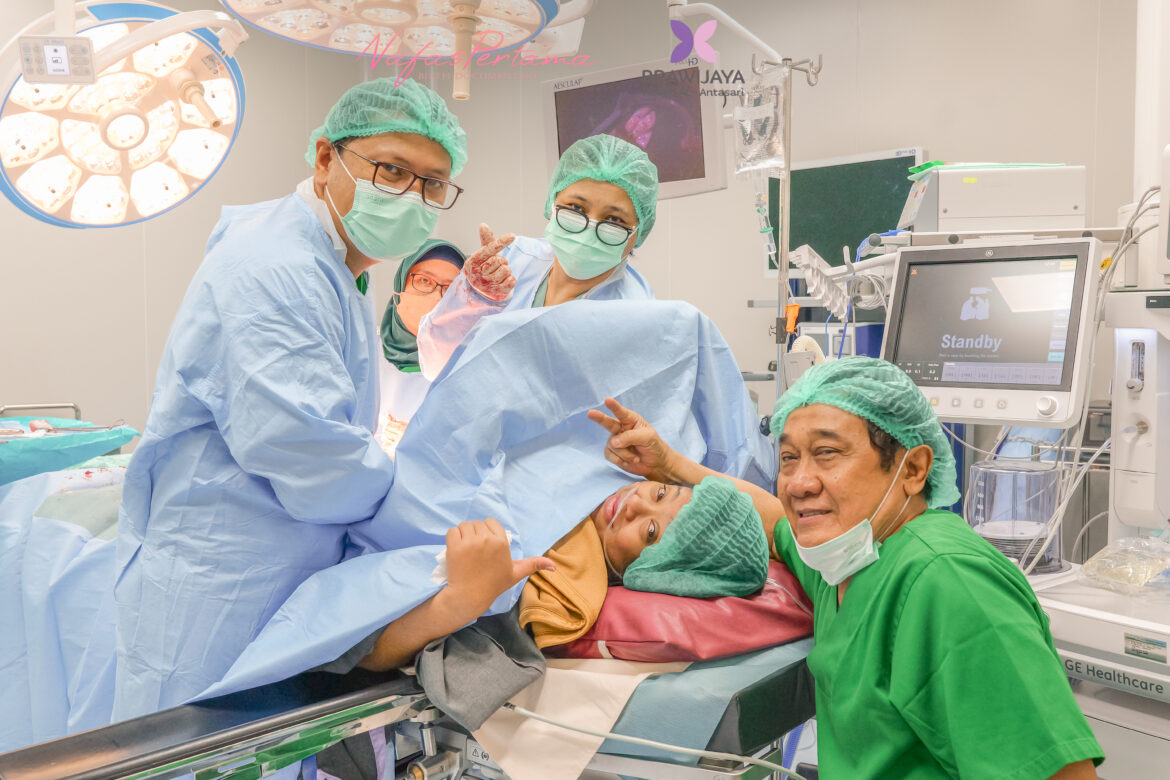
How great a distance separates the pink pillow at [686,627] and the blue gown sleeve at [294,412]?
0.45 metres

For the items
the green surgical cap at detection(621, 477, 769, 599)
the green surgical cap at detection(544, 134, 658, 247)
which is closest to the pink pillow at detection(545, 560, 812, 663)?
the green surgical cap at detection(621, 477, 769, 599)

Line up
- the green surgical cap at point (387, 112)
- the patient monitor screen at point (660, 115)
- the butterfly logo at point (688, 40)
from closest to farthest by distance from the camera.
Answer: the green surgical cap at point (387, 112), the butterfly logo at point (688, 40), the patient monitor screen at point (660, 115)

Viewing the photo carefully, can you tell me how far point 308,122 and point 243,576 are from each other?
4.47 m

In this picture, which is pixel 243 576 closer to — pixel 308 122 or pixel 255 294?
pixel 255 294

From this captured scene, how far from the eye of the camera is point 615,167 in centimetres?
203

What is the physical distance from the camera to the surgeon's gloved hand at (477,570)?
4.29ft

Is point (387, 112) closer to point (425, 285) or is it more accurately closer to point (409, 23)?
point (409, 23)

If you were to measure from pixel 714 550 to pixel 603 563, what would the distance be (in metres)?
0.21

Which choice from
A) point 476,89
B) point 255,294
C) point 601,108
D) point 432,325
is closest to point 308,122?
point 476,89

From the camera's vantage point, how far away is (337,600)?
1.33 meters

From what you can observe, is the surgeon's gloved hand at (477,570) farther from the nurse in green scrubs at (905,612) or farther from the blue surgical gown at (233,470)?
the nurse in green scrubs at (905,612)

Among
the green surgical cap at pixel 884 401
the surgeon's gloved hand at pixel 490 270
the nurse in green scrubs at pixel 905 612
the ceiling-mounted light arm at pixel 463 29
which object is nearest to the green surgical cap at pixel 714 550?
the nurse in green scrubs at pixel 905 612

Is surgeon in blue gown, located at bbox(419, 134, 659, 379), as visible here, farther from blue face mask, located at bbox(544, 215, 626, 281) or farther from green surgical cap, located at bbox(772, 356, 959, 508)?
green surgical cap, located at bbox(772, 356, 959, 508)

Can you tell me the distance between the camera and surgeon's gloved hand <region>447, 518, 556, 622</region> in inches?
51.5
